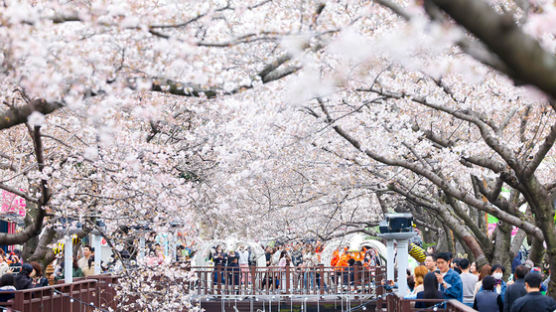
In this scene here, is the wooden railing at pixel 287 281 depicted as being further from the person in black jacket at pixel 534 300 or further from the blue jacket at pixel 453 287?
the person in black jacket at pixel 534 300

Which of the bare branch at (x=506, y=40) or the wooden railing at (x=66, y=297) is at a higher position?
the bare branch at (x=506, y=40)

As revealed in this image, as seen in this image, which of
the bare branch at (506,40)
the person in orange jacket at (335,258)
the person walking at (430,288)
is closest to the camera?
the bare branch at (506,40)

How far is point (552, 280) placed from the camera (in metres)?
10.2

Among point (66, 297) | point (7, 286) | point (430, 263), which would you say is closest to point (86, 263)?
point (66, 297)

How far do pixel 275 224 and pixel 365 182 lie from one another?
8.38m

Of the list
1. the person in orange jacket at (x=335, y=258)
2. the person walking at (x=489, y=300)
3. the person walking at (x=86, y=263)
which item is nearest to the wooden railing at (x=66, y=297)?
the person walking at (x=86, y=263)

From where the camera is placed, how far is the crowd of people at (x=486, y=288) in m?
7.89

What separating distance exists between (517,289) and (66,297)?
8048 mm

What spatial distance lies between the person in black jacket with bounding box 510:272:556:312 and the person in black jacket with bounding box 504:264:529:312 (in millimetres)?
975

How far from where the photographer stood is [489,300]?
9383mm

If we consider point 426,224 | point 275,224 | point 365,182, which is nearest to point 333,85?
point 365,182

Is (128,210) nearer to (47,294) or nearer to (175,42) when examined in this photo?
(47,294)

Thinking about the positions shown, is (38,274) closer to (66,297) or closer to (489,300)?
(66,297)

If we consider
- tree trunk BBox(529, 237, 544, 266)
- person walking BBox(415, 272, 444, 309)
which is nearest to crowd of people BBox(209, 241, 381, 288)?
tree trunk BBox(529, 237, 544, 266)
